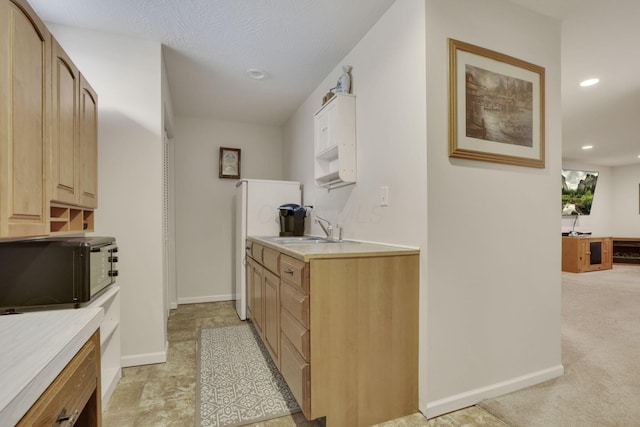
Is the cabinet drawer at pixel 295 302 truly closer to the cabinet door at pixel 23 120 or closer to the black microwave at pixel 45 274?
the black microwave at pixel 45 274

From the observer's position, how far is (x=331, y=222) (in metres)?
2.92

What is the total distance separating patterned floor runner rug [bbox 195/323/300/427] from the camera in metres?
1.71

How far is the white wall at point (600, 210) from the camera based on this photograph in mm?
7445

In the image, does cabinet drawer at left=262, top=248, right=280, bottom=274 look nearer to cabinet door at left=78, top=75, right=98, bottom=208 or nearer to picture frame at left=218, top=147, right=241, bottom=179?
cabinet door at left=78, top=75, right=98, bottom=208

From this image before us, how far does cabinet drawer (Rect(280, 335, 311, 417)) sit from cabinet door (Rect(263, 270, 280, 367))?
12cm

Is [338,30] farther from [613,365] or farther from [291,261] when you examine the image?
[613,365]

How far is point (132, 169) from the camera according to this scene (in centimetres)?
232

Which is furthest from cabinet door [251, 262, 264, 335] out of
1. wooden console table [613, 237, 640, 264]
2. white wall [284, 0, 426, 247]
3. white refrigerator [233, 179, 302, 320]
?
wooden console table [613, 237, 640, 264]

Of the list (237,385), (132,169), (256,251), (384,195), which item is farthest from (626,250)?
(132,169)

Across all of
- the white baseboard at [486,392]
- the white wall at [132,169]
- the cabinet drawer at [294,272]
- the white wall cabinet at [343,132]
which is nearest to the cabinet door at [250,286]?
the white wall at [132,169]

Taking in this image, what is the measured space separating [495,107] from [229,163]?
3275mm

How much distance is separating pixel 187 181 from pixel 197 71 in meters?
1.59

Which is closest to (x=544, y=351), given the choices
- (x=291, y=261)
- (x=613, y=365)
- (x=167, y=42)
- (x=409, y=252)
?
(x=613, y=365)

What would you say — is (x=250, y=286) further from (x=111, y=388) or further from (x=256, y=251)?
(x=111, y=388)
